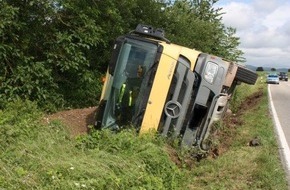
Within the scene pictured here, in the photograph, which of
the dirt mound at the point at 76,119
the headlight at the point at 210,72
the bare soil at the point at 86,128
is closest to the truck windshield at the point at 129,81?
the bare soil at the point at 86,128

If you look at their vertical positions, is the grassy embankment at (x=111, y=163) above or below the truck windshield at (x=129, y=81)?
below

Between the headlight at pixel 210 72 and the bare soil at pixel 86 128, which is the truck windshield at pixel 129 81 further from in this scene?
the headlight at pixel 210 72

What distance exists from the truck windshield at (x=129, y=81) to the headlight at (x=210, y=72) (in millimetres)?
1122

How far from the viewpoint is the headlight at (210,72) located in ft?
24.2

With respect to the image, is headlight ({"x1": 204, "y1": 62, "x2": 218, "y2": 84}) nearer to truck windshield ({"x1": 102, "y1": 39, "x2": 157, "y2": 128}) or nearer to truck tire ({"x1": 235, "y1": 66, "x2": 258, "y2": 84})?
truck windshield ({"x1": 102, "y1": 39, "x2": 157, "y2": 128})

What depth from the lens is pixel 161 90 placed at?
689cm

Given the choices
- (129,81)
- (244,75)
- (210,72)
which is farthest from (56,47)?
(244,75)

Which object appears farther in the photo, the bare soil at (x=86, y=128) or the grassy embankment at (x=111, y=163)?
the bare soil at (x=86, y=128)

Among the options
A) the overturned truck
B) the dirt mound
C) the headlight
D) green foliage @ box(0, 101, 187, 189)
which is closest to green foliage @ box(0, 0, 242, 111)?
the dirt mound

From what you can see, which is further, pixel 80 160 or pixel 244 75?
pixel 244 75

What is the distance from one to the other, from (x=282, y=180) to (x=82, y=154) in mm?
2957

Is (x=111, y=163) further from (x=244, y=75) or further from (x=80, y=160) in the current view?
(x=244, y=75)

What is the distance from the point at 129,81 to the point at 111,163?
228 cm

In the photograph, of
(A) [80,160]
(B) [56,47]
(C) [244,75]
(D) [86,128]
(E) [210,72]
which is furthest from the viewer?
(B) [56,47]
